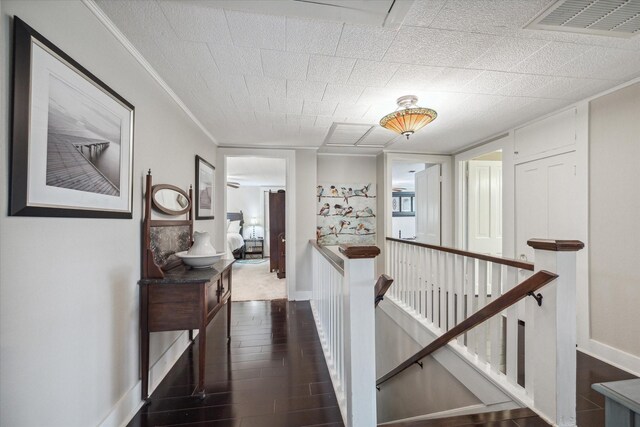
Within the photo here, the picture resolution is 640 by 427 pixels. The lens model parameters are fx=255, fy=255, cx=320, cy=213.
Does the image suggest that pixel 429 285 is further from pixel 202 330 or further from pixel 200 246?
pixel 200 246

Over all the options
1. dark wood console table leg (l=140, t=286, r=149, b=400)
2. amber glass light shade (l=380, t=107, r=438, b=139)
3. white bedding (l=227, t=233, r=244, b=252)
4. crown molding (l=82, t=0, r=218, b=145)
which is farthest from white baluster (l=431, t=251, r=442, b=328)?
white bedding (l=227, t=233, r=244, b=252)

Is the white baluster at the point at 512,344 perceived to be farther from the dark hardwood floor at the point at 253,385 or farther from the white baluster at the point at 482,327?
the dark hardwood floor at the point at 253,385

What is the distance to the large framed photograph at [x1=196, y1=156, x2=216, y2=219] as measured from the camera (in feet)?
9.62

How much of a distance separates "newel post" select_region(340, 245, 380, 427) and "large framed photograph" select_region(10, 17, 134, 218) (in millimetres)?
1304

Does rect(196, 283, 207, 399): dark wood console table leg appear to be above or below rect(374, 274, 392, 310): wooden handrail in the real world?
below

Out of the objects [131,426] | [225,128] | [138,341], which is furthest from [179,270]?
[225,128]

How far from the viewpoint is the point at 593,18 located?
54.7 inches

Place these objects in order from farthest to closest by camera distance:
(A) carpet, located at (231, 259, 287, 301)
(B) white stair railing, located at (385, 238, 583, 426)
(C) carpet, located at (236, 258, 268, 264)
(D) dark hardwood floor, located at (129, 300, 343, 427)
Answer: (C) carpet, located at (236, 258, 268, 264) < (A) carpet, located at (231, 259, 287, 301) < (D) dark hardwood floor, located at (129, 300, 343, 427) < (B) white stair railing, located at (385, 238, 583, 426)

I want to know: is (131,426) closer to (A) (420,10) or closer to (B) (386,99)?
(A) (420,10)

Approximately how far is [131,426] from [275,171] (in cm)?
510

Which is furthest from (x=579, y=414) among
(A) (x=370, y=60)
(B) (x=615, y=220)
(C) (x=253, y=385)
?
(A) (x=370, y=60)

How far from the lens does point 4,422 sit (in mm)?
917

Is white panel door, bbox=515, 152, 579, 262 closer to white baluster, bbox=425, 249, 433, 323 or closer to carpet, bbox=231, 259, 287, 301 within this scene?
white baluster, bbox=425, 249, 433, 323

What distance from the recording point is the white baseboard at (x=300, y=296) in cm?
389
